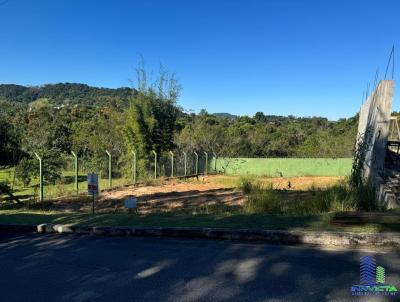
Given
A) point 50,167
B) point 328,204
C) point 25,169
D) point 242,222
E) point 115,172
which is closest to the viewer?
point 242,222

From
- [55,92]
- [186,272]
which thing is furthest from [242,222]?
[55,92]

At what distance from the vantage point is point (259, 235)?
5625mm

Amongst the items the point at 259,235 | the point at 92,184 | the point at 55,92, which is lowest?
the point at 259,235

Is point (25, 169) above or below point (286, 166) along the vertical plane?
above

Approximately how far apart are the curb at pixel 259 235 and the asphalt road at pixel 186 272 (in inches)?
9.8

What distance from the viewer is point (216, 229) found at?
19.8 feet

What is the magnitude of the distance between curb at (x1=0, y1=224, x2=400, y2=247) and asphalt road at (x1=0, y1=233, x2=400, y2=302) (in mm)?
248

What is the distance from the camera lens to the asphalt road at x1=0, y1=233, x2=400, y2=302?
149 inches

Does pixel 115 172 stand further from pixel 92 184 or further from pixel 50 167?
pixel 92 184

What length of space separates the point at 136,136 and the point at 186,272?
791 inches

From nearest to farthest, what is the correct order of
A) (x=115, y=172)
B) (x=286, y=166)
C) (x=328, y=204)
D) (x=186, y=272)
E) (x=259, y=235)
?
1. (x=186, y=272)
2. (x=259, y=235)
3. (x=328, y=204)
4. (x=115, y=172)
5. (x=286, y=166)

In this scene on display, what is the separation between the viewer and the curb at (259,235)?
5.03 m

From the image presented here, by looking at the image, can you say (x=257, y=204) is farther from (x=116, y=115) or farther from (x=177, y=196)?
(x=116, y=115)

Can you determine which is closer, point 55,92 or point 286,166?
point 286,166
